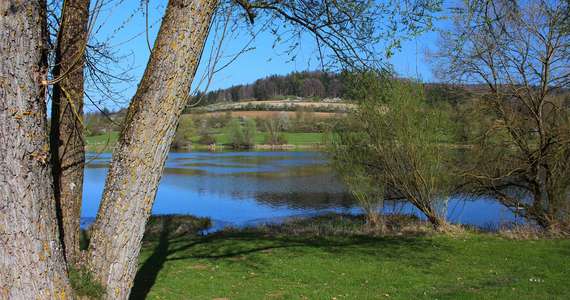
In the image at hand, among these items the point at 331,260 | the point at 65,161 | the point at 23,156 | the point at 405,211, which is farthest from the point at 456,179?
the point at 23,156

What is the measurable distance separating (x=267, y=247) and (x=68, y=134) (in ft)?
22.4

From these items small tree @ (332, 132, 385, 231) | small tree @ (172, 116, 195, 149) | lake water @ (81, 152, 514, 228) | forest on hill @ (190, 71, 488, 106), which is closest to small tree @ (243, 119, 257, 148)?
small tree @ (172, 116, 195, 149)

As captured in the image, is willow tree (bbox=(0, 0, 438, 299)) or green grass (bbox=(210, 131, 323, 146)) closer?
willow tree (bbox=(0, 0, 438, 299))

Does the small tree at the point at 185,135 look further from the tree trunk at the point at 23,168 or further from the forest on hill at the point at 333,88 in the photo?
the tree trunk at the point at 23,168

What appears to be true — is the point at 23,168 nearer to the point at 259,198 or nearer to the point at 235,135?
the point at 259,198

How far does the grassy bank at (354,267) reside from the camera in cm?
700

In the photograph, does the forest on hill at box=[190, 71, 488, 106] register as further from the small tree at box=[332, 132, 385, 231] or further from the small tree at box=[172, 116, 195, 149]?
the small tree at box=[172, 116, 195, 149]

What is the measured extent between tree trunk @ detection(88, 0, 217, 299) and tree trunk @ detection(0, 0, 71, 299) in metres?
0.42

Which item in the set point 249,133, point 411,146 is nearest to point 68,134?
point 411,146

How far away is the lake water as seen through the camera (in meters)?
19.9

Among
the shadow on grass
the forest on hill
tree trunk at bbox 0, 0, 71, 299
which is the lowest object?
the shadow on grass

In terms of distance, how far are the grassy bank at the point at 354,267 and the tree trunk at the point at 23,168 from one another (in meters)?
3.91

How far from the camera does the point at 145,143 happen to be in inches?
127

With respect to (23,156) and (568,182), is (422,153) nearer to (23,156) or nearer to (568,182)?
(568,182)
